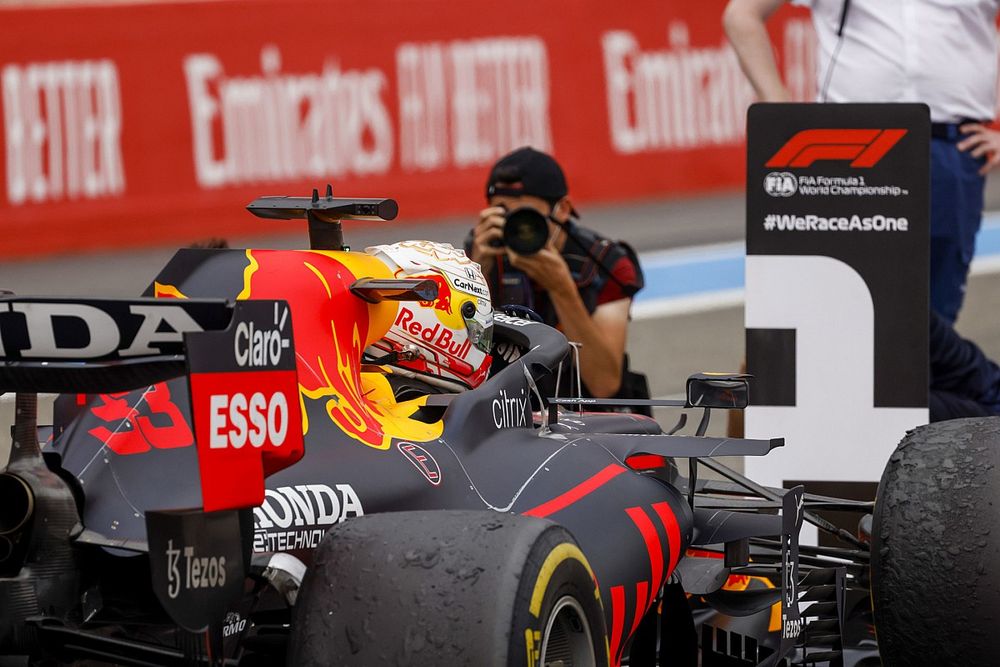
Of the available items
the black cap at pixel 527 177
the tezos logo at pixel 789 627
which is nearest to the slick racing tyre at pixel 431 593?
the tezos logo at pixel 789 627

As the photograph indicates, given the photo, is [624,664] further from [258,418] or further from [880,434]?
[258,418]

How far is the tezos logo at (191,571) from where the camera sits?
286 cm

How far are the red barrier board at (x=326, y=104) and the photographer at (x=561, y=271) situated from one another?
7.02 metres

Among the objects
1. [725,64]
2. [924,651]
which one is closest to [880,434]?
[924,651]

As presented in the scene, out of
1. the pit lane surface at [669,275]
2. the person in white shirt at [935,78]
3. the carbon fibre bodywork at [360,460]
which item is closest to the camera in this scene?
the carbon fibre bodywork at [360,460]

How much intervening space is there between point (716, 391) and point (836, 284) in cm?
157

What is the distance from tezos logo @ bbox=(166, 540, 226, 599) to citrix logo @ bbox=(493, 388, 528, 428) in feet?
3.79

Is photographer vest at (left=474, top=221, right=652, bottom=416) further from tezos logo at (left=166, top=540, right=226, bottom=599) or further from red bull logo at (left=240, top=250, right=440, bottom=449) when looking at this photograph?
tezos logo at (left=166, top=540, right=226, bottom=599)

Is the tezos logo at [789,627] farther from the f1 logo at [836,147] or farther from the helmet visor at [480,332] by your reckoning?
the f1 logo at [836,147]

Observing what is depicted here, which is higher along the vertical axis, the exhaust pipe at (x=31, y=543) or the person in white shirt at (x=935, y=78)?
the person in white shirt at (x=935, y=78)

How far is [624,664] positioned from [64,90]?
882 cm

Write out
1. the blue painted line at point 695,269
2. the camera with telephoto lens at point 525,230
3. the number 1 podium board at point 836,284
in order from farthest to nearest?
the blue painted line at point 695,269
the camera with telephoto lens at point 525,230
the number 1 podium board at point 836,284

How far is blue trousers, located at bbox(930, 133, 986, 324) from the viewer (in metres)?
6.65

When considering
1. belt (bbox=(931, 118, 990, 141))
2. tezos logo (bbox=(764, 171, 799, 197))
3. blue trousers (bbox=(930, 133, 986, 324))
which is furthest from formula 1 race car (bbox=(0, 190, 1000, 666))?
belt (bbox=(931, 118, 990, 141))
